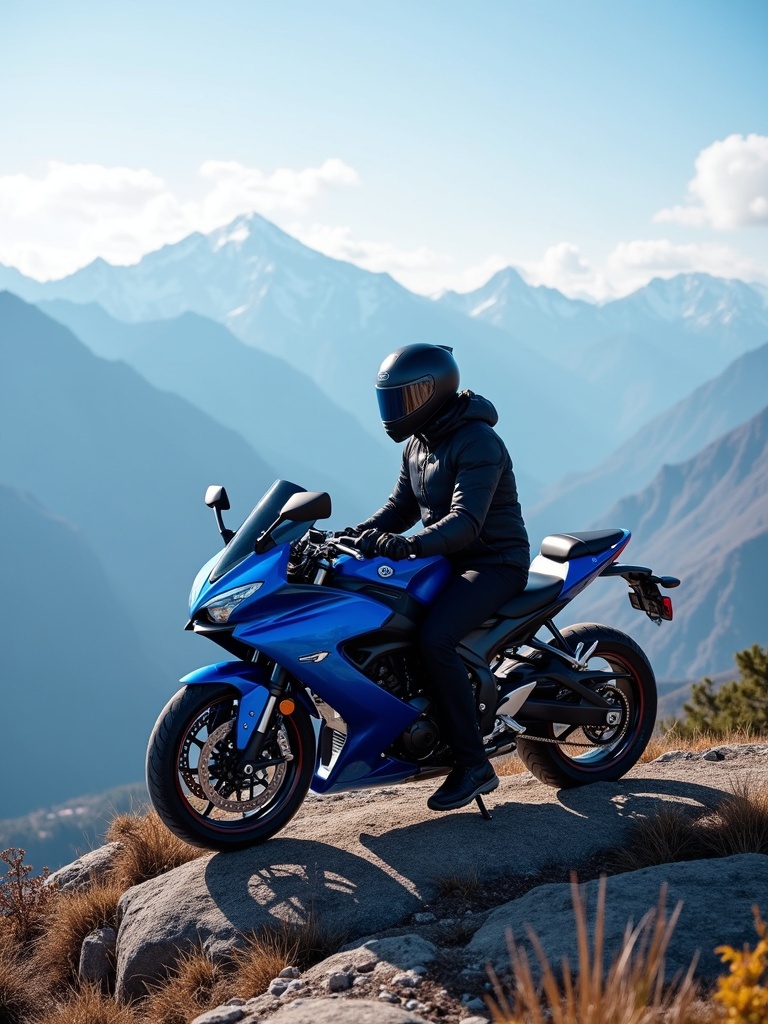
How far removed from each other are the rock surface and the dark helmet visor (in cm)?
233

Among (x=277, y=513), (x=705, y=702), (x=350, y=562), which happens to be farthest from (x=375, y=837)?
(x=705, y=702)

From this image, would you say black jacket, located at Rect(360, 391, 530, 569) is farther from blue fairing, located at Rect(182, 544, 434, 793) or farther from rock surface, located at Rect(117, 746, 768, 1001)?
rock surface, located at Rect(117, 746, 768, 1001)

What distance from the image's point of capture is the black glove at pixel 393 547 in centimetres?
499

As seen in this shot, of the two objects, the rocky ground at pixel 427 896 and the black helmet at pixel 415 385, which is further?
the black helmet at pixel 415 385

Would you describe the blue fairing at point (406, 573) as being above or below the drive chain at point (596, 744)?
above

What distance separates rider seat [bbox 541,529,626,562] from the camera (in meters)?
6.22

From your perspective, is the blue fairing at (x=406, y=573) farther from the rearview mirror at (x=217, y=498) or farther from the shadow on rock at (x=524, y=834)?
the shadow on rock at (x=524, y=834)

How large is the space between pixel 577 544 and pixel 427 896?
2333 mm

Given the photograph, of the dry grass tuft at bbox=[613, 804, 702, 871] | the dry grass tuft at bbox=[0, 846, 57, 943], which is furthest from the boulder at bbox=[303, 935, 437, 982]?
the dry grass tuft at bbox=[0, 846, 57, 943]

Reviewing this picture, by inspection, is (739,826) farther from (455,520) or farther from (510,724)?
(455,520)

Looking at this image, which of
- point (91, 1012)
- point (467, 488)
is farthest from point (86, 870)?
point (467, 488)

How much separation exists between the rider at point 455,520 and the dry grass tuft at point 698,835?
Result: 81cm

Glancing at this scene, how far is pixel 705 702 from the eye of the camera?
1622cm

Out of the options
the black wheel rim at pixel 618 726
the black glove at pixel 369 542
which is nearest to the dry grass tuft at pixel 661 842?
the black wheel rim at pixel 618 726
